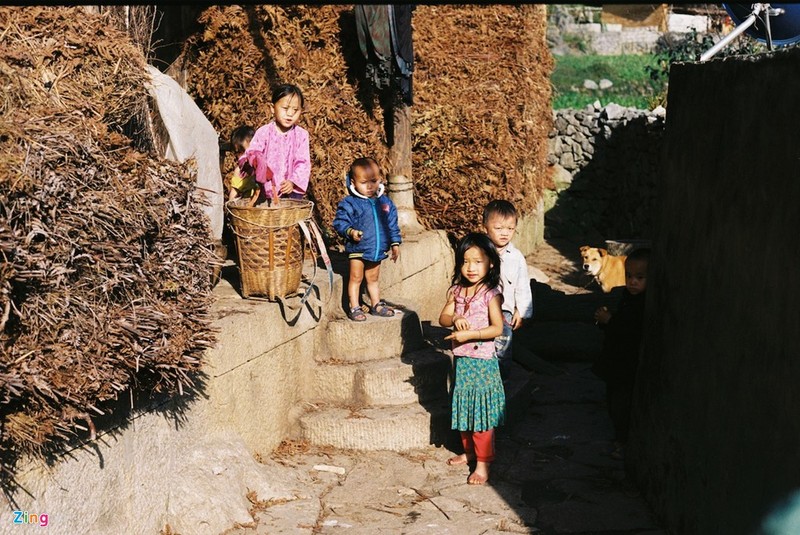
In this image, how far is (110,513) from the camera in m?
4.41

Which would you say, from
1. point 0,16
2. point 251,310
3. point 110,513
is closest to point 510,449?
point 251,310

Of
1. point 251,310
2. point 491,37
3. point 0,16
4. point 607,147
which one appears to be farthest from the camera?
point 607,147

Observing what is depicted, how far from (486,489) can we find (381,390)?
3.58ft

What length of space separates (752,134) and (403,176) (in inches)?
196

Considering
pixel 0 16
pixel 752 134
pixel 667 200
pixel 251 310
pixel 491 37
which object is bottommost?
pixel 251 310

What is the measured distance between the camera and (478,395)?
558 cm

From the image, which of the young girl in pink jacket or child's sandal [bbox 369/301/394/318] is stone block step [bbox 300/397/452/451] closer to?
child's sandal [bbox 369/301/394/318]

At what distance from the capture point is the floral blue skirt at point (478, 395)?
5.59m

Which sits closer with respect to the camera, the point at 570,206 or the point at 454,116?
the point at 454,116

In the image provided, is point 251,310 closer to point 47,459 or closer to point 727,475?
point 47,459

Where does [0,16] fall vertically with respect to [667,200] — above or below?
above

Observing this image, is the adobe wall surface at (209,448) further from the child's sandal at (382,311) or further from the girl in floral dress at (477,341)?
the girl in floral dress at (477,341)

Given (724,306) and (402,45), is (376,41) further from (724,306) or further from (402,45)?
(724,306)

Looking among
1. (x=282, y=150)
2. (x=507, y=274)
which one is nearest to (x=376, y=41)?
(x=282, y=150)
